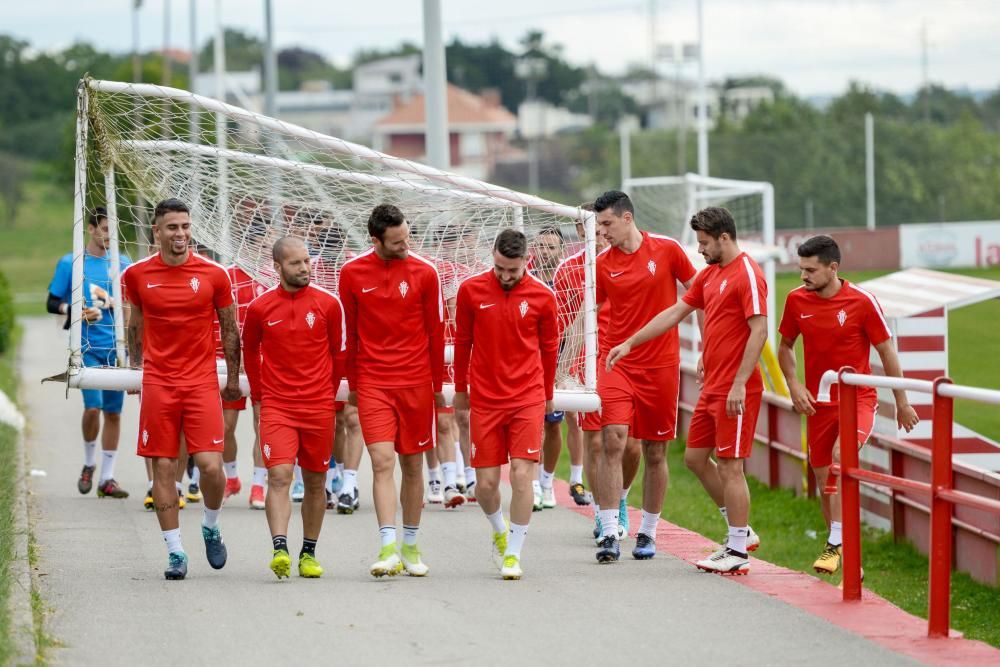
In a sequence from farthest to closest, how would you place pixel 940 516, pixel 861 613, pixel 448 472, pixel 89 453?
pixel 89 453, pixel 448 472, pixel 861 613, pixel 940 516

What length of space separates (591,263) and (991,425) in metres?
8.27

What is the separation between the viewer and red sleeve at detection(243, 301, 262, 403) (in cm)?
895

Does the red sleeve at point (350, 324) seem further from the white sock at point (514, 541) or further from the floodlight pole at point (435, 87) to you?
the floodlight pole at point (435, 87)

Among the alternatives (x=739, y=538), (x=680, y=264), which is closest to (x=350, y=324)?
(x=680, y=264)

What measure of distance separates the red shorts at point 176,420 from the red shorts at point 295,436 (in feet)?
0.99

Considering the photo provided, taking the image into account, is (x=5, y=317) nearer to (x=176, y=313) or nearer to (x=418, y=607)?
(x=176, y=313)

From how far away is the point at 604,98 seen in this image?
423 feet

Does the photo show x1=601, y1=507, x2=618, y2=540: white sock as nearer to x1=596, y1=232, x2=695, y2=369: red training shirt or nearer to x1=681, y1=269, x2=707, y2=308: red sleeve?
x1=596, y1=232, x2=695, y2=369: red training shirt

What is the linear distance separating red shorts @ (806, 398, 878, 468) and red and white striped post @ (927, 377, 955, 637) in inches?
80.7

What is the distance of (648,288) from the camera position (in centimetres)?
973

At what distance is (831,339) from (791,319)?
29 centimetres

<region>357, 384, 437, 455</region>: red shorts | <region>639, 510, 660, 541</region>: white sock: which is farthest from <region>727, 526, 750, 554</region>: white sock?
<region>357, 384, 437, 455</region>: red shorts

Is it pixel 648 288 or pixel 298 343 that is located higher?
pixel 648 288

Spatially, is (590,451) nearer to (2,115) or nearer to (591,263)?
(591,263)
